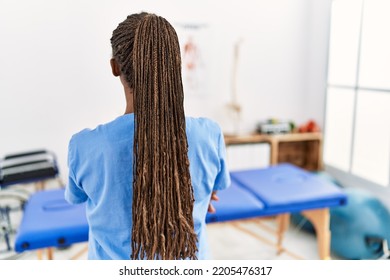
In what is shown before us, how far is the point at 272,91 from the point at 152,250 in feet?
3.76

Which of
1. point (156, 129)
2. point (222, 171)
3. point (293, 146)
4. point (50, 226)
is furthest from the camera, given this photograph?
point (293, 146)

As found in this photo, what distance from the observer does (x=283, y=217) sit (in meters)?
2.30

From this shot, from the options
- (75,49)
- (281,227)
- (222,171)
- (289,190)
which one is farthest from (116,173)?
(281,227)

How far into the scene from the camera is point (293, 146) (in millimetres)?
2824

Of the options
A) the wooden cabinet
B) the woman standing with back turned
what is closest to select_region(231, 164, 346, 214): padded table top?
the wooden cabinet

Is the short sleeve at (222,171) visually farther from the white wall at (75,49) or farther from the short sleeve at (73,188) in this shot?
the short sleeve at (73,188)

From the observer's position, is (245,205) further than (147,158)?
Yes

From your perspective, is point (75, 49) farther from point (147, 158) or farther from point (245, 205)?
point (245, 205)

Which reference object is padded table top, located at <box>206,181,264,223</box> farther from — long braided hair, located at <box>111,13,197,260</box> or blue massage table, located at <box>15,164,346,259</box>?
long braided hair, located at <box>111,13,197,260</box>

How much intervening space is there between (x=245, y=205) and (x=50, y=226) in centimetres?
76

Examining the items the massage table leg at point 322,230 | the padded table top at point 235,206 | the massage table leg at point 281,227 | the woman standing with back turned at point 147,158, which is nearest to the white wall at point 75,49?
the woman standing with back turned at point 147,158
